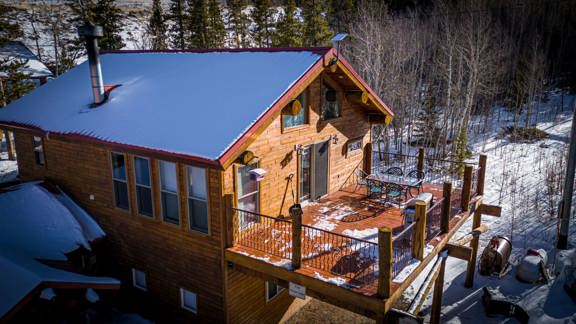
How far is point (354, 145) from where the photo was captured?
45.6 ft

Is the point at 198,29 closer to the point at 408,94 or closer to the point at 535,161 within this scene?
the point at 408,94

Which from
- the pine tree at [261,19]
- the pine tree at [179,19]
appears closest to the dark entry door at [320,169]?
the pine tree at [179,19]

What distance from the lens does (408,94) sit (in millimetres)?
29641

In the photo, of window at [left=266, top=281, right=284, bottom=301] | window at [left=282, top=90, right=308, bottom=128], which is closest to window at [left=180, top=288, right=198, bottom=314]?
window at [left=266, top=281, right=284, bottom=301]

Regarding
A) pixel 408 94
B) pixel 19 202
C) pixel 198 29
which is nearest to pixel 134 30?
pixel 198 29

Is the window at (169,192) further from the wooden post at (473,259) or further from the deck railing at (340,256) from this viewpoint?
the wooden post at (473,259)

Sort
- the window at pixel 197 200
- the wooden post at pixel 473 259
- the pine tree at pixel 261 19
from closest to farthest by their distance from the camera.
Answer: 1. the window at pixel 197 200
2. the wooden post at pixel 473 259
3. the pine tree at pixel 261 19

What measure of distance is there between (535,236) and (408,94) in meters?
15.6

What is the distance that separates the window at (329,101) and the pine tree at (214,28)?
33.5 meters

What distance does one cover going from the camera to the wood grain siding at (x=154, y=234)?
956cm

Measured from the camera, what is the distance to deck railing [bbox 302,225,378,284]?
8.02 m

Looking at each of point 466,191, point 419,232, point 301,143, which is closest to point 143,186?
point 301,143

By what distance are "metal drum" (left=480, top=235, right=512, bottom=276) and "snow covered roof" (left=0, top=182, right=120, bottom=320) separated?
12000mm

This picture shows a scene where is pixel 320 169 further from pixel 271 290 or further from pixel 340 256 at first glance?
pixel 340 256
